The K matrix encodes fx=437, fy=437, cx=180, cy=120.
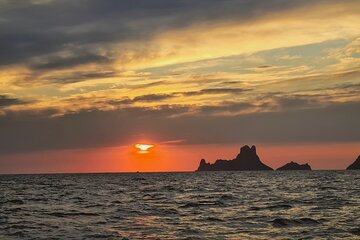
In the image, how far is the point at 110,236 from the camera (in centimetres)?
2366

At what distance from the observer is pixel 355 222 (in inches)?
1099

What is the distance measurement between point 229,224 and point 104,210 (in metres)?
13.6

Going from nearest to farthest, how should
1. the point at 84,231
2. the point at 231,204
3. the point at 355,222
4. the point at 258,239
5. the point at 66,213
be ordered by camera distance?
1. the point at 258,239
2. the point at 84,231
3. the point at 355,222
4. the point at 66,213
5. the point at 231,204

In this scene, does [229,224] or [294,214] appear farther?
[294,214]

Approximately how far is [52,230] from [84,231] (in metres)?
2.21

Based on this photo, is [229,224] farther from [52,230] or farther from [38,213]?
[38,213]

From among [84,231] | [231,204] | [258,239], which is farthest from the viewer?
[231,204]

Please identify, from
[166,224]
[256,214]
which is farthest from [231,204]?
[166,224]

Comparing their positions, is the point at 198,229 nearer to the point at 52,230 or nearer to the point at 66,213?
the point at 52,230

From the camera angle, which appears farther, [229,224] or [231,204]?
[231,204]

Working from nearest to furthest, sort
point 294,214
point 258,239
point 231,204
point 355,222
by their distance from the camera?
point 258,239, point 355,222, point 294,214, point 231,204

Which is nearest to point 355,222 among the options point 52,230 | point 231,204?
point 231,204

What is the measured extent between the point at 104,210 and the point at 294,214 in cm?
1587

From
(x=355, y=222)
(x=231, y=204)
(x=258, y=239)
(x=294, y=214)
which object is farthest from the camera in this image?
(x=231, y=204)
